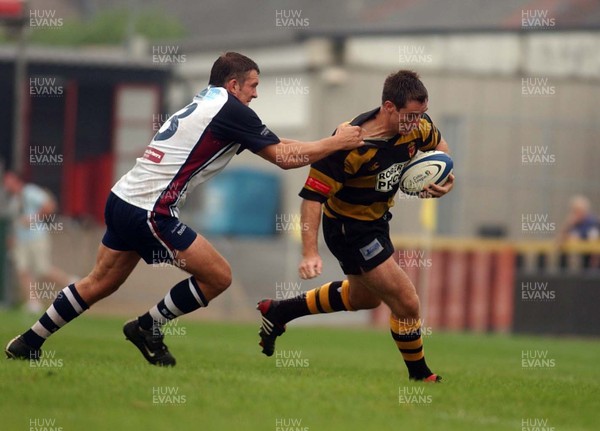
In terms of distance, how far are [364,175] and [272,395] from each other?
1915 millimetres

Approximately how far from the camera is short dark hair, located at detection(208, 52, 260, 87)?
28.7ft

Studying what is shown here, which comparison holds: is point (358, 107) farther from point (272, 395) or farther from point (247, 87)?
point (272, 395)

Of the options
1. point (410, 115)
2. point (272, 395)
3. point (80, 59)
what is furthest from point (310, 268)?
point (80, 59)

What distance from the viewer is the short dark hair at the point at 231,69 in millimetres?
8758

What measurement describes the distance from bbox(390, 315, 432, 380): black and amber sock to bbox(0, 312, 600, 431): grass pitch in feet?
0.69

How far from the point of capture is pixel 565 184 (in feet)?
99.8

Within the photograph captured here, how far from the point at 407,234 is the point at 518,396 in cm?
2039

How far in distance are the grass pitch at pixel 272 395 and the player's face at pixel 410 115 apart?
5.79 feet

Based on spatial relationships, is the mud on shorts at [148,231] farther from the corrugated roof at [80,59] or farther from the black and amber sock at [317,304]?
the corrugated roof at [80,59]

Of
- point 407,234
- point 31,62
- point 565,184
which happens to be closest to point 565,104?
point 565,184

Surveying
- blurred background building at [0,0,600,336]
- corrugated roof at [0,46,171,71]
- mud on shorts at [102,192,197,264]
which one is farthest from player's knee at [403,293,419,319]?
corrugated roof at [0,46,171,71]

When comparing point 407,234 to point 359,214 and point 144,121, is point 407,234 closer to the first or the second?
point 144,121

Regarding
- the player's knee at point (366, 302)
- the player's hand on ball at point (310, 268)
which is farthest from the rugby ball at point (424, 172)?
the player's hand on ball at point (310, 268)

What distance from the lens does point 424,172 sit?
348 inches
